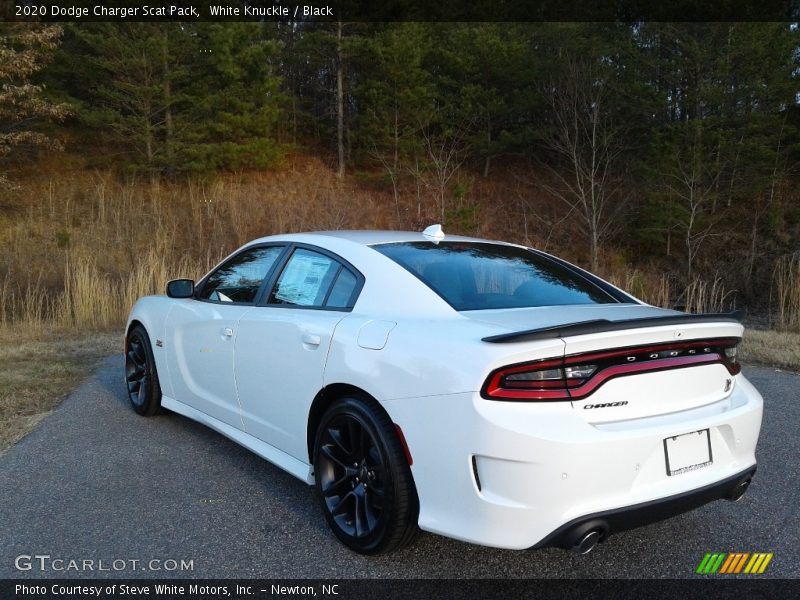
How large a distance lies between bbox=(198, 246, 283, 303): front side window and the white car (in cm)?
22

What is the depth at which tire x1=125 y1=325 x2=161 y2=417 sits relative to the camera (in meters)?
4.90

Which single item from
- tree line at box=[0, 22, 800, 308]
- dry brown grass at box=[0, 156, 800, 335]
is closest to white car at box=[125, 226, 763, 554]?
dry brown grass at box=[0, 156, 800, 335]

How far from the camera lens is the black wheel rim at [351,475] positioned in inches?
109

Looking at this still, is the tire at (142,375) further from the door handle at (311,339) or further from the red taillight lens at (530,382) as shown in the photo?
the red taillight lens at (530,382)

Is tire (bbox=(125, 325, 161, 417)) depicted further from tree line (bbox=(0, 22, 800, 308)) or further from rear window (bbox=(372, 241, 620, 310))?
tree line (bbox=(0, 22, 800, 308))

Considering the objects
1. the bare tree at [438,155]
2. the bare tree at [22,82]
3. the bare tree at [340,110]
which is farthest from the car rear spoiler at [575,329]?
the bare tree at [340,110]

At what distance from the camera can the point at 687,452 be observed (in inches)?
99.0

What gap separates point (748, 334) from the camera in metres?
8.55

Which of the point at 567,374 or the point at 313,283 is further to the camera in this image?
the point at 313,283

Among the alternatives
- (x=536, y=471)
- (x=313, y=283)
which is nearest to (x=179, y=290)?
(x=313, y=283)

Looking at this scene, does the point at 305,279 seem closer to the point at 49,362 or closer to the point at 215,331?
the point at 215,331

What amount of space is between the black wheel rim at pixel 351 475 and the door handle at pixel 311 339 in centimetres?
38

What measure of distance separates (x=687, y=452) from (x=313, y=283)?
1959mm

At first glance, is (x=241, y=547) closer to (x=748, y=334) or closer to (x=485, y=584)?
(x=485, y=584)
